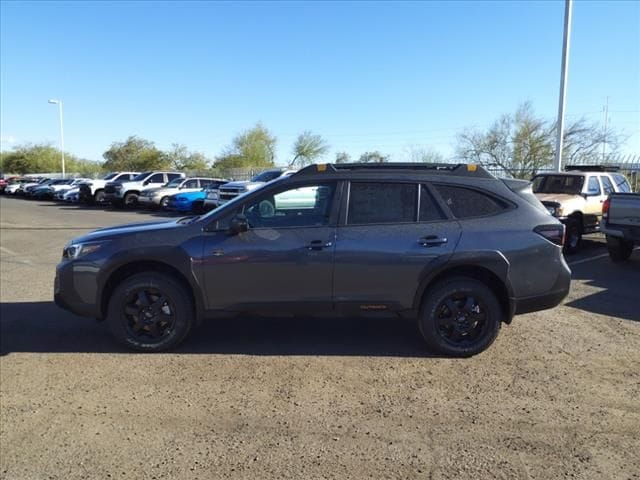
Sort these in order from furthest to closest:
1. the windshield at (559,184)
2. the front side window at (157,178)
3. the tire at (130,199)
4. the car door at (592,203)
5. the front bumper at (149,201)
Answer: the front side window at (157,178) → the tire at (130,199) → the front bumper at (149,201) → the windshield at (559,184) → the car door at (592,203)

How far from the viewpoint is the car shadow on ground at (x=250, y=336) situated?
515 centimetres

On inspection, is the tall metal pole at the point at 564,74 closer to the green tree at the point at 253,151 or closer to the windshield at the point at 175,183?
the windshield at the point at 175,183

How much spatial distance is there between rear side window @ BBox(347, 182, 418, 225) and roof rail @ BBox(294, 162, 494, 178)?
0.21 meters

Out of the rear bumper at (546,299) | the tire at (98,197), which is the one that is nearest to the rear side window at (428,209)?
the rear bumper at (546,299)

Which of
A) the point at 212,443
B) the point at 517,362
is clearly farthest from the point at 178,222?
the point at 517,362

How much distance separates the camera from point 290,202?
507 centimetres

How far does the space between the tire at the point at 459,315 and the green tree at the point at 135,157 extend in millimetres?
67756

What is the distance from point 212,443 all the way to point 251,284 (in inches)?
68.4

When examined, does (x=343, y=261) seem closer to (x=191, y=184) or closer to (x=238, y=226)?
(x=238, y=226)

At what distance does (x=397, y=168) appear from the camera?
516cm

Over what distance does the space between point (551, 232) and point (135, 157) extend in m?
72.7

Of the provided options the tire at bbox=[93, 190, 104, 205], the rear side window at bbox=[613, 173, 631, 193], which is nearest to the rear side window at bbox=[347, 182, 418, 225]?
the rear side window at bbox=[613, 173, 631, 193]

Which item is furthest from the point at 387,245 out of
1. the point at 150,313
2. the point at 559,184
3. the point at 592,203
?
the point at 559,184

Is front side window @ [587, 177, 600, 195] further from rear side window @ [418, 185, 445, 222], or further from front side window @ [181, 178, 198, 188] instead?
front side window @ [181, 178, 198, 188]
